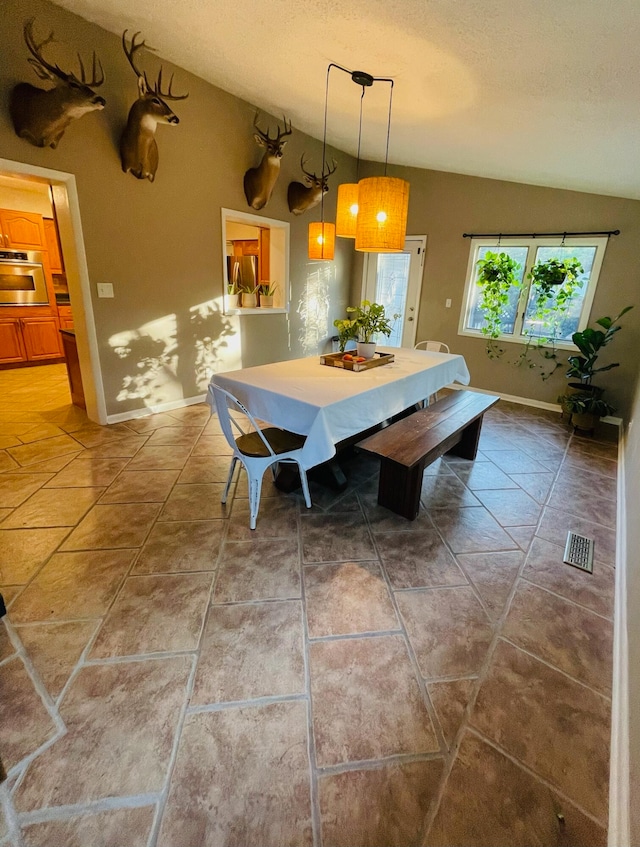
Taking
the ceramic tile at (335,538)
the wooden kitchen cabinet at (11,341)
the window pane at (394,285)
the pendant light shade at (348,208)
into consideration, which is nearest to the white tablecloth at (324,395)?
the ceramic tile at (335,538)

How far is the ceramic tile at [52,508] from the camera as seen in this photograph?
2.23m

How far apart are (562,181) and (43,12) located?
4.65 meters

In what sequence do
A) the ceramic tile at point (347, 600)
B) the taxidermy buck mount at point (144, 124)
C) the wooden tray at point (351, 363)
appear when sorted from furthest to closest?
1. the taxidermy buck mount at point (144, 124)
2. the wooden tray at point (351, 363)
3. the ceramic tile at point (347, 600)

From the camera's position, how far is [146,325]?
12.5 ft

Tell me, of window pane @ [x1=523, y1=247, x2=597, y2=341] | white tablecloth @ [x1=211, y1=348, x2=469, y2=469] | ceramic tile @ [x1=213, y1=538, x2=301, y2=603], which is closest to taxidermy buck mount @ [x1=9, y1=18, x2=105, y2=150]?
white tablecloth @ [x1=211, y1=348, x2=469, y2=469]

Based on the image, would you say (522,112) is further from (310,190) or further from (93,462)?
(93,462)

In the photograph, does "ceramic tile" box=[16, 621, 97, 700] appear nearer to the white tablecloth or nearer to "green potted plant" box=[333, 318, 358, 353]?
the white tablecloth

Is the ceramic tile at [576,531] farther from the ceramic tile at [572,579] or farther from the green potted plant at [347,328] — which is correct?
the green potted plant at [347,328]

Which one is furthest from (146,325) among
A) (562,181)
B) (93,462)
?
(562,181)

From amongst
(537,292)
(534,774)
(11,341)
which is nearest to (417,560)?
(534,774)

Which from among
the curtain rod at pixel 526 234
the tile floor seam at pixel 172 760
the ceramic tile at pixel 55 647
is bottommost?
the ceramic tile at pixel 55 647

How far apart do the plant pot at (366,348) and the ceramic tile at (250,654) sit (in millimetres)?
1885

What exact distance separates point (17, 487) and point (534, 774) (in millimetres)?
3130

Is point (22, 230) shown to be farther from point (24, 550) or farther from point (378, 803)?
point (378, 803)
